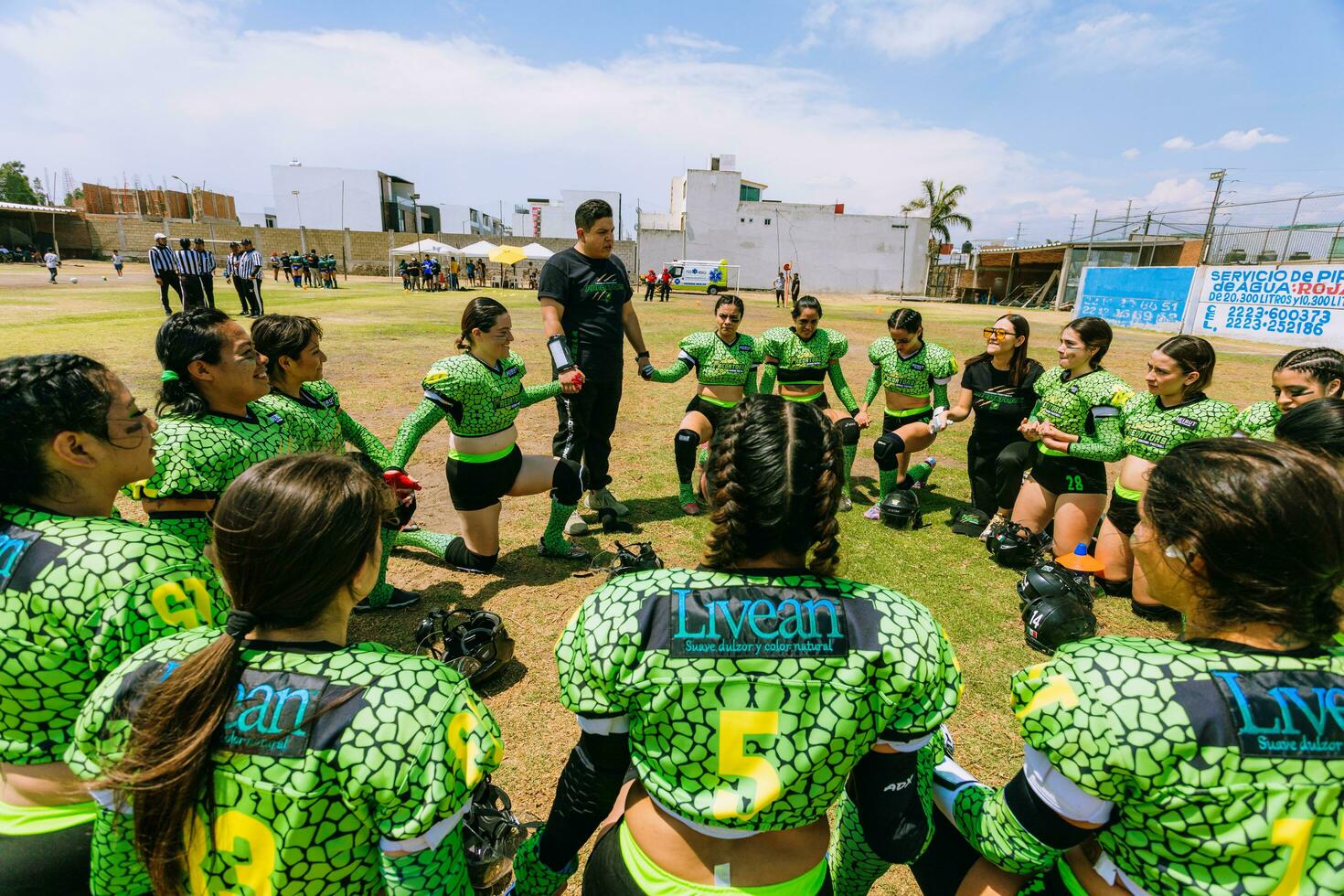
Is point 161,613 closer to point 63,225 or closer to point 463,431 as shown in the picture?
point 463,431

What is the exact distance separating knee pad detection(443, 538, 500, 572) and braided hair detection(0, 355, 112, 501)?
3.32 m

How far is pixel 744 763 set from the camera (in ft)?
5.03

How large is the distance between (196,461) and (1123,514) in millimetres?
5997

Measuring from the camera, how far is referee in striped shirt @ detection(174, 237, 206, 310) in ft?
57.0

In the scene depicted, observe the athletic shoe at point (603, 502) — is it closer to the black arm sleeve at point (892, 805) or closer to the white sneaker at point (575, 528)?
the white sneaker at point (575, 528)

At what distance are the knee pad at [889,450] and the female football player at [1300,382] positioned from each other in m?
2.76

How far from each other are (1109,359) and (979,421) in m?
14.4

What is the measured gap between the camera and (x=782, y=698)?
5.01ft

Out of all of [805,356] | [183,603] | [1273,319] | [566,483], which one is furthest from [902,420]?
[1273,319]

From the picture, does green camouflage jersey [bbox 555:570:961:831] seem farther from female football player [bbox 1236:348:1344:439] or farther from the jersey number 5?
female football player [bbox 1236:348:1344:439]

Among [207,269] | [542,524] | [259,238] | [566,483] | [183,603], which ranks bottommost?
[542,524]

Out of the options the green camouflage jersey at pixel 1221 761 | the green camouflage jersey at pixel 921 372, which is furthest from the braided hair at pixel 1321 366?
the green camouflage jersey at pixel 1221 761

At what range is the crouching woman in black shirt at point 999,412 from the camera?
20.2ft

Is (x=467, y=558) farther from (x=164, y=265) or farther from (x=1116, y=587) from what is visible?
(x=164, y=265)
